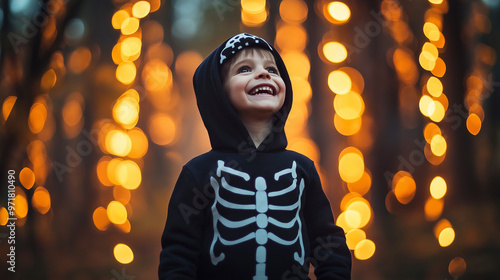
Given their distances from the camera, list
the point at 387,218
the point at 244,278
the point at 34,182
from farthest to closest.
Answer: the point at 387,218, the point at 34,182, the point at 244,278

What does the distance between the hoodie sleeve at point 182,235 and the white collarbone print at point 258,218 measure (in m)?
0.03

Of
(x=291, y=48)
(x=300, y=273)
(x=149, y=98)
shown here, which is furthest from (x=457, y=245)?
(x=149, y=98)

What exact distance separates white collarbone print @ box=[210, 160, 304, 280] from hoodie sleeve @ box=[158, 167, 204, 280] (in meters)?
0.03

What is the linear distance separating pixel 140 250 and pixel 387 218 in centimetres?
106

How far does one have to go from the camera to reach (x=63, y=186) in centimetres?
177

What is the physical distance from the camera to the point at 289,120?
185cm

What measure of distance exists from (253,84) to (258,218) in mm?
255

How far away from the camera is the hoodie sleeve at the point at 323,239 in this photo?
800mm

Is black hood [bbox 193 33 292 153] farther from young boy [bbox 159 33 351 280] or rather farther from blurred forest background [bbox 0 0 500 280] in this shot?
blurred forest background [bbox 0 0 500 280]

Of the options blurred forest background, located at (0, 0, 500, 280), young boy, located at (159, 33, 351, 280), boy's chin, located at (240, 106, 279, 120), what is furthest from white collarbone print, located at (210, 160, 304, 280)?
blurred forest background, located at (0, 0, 500, 280)

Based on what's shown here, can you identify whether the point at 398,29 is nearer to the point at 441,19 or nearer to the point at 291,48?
the point at 441,19

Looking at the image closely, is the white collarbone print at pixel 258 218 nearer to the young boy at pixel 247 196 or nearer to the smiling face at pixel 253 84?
the young boy at pixel 247 196

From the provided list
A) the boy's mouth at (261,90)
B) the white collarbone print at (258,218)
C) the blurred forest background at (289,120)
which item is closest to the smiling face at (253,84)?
the boy's mouth at (261,90)

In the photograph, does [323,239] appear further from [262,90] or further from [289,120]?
[289,120]
